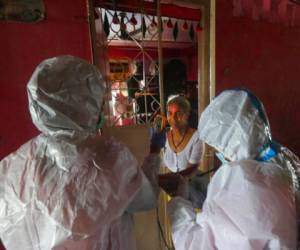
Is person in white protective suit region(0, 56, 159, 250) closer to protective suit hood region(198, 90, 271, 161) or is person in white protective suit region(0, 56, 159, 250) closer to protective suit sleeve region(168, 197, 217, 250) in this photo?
protective suit sleeve region(168, 197, 217, 250)

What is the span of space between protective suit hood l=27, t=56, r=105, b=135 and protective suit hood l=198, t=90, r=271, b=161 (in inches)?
17.5

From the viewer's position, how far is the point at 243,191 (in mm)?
693

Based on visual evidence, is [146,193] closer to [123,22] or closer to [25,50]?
[25,50]

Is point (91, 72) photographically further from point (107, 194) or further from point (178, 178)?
point (178, 178)

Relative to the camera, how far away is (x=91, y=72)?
0.76m

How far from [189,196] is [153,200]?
0.27 meters

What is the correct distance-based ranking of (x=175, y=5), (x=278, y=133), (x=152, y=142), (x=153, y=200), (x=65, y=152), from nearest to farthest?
(x=65, y=152) → (x=153, y=200) → (x=152, y=142) → (x=175, y=5) → (x=278, y=133)

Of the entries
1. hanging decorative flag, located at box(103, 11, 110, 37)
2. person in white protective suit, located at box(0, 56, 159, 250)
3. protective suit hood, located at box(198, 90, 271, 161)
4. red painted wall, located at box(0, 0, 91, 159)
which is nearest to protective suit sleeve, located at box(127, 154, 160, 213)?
person in white protective suit, located at box(0, 56, 159, 250)

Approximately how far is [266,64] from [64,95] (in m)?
1.48

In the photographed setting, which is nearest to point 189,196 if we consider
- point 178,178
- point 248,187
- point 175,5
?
point 178,178

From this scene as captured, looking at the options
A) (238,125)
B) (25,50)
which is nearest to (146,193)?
(238,125)

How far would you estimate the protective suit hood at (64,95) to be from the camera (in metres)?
0.69

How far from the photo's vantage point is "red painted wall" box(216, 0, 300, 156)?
58.0 inches

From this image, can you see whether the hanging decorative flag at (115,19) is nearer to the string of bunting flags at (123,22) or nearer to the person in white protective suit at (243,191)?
the string of bunting flags at (123,22)
